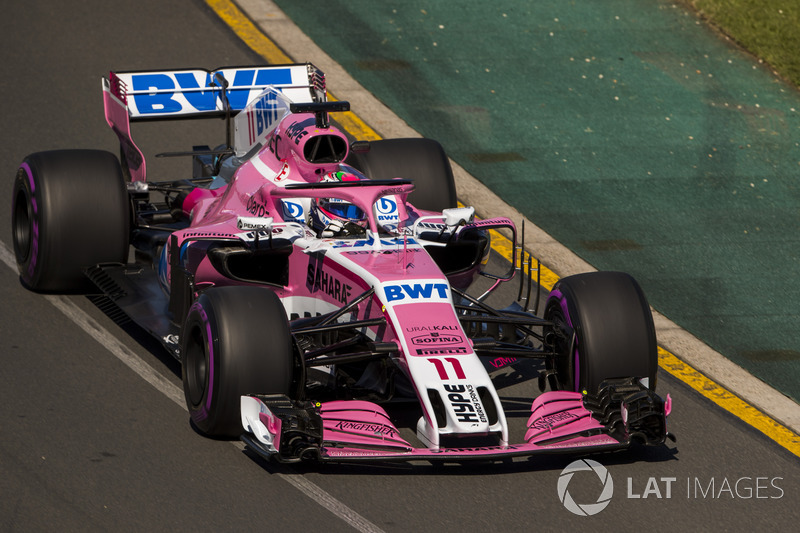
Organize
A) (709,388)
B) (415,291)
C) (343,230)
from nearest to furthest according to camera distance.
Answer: (415,291) → (343,230) → (709,388)

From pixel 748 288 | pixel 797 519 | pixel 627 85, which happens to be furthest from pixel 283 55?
pixel 797 519

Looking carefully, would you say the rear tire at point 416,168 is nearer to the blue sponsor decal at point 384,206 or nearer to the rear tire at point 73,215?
the blue sponsor decal at point 384,206

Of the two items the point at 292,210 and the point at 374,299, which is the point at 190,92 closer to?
the point at 292,210

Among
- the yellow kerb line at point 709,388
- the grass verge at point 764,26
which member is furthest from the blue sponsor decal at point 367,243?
the grass verge at point 764,26

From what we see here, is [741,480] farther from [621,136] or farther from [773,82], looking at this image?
[773,82]

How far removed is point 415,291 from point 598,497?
1.58m

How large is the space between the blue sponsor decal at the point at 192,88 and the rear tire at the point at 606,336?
3.94 metres

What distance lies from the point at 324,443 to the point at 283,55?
8.07m

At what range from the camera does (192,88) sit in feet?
35.7

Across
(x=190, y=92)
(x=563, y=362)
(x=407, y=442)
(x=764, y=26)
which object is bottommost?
(x=407, y=442)

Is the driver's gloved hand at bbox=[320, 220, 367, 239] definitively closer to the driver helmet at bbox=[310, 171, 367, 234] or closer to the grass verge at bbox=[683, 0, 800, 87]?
the driver helmet at bbox=[310, 171, 367, 234]

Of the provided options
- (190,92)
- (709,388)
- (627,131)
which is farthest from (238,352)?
(627,131)

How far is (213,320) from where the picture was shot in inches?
297

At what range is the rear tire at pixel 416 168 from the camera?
1073 cm
